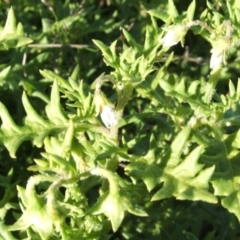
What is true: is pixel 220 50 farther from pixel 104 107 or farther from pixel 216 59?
pixel 104 107

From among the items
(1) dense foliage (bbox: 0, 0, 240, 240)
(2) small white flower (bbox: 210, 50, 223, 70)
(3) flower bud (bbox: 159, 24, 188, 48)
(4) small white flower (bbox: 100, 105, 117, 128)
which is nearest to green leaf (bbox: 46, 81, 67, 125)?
(1) dense foliage (bbox: 0, 0, 240, 240)

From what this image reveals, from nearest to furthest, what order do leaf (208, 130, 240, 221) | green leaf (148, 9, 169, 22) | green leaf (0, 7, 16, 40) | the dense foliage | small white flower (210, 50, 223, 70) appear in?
the dense foliage < leaf (208, 130, 240, 221) < small white flower (210, 50, 223, 70) < green leaf (148, 9, 169, 22) < green leaf (0, 7, 16, 40)

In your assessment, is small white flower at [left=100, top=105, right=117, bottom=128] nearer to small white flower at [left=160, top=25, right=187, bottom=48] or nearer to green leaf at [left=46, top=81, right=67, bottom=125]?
green leaf at [left=46, top=81, right=67, bottom=125]

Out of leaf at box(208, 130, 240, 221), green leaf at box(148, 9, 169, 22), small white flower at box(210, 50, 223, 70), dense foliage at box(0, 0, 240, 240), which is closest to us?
dense foliage at box(0, 0, 240, 240)

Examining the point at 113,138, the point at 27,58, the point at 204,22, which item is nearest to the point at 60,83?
the point at 113,138

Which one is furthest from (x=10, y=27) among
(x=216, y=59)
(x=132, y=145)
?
(x=216, y=59)

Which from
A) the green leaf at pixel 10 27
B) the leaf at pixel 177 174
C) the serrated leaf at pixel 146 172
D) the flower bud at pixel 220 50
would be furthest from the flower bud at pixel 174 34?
the green leaf at pixel 10 27

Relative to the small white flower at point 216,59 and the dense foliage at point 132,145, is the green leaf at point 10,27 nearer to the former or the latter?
the dense foliage at point 132,145

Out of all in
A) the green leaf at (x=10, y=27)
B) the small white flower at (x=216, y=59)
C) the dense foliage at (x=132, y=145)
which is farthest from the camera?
the green leaf at (x=10, y=27)

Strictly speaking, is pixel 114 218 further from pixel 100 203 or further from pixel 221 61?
pixel 221 61
